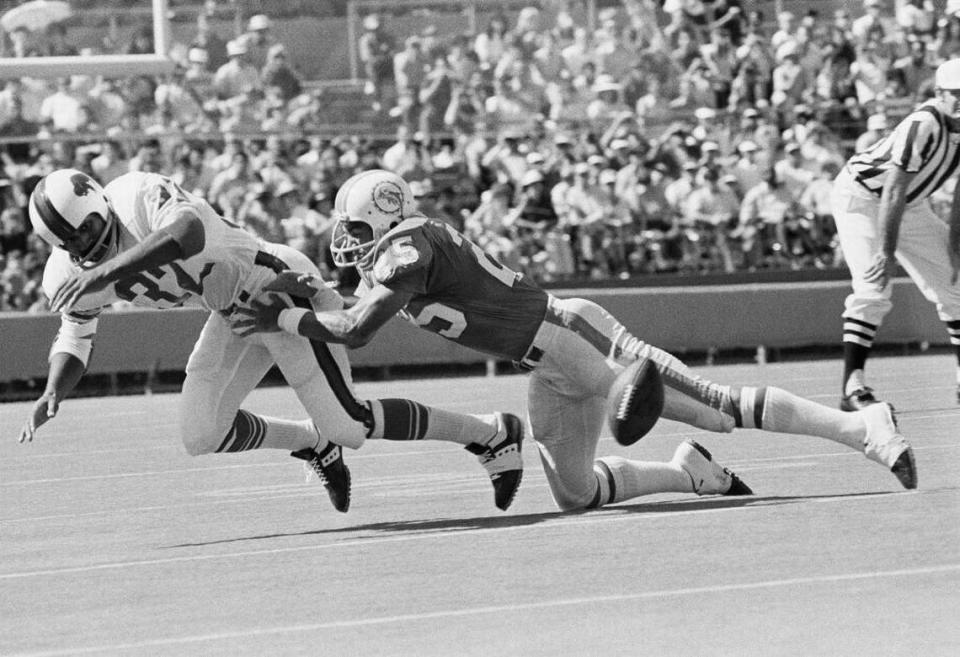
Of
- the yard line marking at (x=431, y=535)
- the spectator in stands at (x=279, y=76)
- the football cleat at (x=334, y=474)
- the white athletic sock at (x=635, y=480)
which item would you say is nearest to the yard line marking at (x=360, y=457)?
the white athletic sock at (x=635, y=480)

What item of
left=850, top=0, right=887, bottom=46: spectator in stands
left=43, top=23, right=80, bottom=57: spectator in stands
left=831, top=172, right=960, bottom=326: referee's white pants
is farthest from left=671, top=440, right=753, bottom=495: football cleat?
left=850, top=0, right=887, bottom=46: spectator in stands

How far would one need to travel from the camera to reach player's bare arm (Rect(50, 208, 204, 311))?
7.22 meters

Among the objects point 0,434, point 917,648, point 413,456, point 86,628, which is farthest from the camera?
point 0,434

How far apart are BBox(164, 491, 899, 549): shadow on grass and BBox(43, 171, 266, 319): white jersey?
111 centimetres

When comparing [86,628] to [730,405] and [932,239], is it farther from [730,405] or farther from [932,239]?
[932,239]

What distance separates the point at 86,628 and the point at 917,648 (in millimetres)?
2590

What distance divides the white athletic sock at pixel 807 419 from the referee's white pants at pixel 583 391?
17 centimetres

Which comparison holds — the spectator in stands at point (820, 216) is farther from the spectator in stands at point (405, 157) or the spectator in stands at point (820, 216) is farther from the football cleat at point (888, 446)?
the football cleat at point (888, 446)

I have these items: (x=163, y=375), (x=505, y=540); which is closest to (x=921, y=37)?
(x=163, y=375)

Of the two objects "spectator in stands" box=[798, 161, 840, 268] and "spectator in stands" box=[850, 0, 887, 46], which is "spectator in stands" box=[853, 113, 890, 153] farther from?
"spectator in stands" box=[850, 0, 887, 46]

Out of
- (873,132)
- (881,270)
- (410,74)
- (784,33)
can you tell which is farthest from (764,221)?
(881,270)

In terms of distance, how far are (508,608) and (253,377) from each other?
2954 mm

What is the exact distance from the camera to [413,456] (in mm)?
11148

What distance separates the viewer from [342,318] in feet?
24.4
